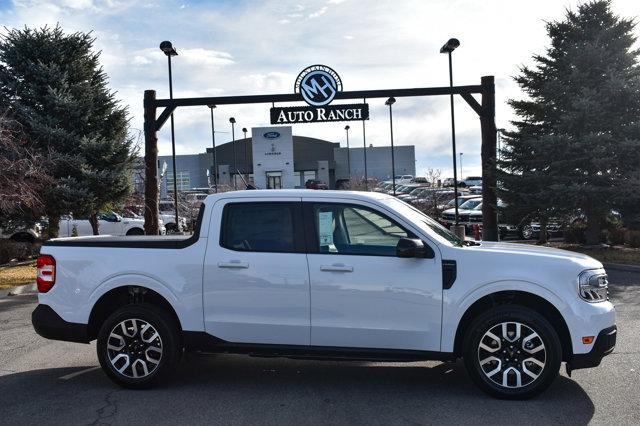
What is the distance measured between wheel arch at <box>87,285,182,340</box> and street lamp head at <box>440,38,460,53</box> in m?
14.6

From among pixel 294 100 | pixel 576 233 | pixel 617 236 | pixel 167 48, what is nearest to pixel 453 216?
pixel 576 233

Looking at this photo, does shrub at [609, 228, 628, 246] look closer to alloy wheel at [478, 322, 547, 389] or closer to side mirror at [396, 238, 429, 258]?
alloy wheel at [478, 322, 547, 389]

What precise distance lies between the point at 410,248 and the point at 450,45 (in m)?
14.4

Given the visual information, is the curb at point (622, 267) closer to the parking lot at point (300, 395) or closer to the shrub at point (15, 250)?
the parking lot at point (300, 395)

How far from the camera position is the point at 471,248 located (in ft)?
17.5

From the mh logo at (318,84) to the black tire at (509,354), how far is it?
482 inches

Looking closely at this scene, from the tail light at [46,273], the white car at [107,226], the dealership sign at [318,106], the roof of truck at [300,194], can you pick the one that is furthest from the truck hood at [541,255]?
the white car at [107,226]

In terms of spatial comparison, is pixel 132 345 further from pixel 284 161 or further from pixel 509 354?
pixel 284 161

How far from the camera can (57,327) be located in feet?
18.7

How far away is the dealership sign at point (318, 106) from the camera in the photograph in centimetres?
1655

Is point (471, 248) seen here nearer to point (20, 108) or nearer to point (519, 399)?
point (519, 399)

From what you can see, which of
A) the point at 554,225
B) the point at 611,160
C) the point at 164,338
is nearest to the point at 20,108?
the point at 164,338

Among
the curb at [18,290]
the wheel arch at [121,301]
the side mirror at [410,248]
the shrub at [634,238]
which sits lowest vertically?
the curb at [18,290]

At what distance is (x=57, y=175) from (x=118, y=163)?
178cm
